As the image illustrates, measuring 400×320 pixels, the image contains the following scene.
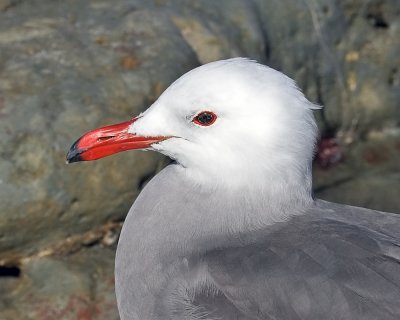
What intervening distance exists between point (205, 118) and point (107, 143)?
488 mm

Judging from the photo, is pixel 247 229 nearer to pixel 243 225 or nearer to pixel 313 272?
pixel 243 225

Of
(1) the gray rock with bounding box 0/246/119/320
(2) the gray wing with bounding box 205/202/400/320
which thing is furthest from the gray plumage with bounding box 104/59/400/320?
(1) the gray rock with bounding box 0/246/119/320

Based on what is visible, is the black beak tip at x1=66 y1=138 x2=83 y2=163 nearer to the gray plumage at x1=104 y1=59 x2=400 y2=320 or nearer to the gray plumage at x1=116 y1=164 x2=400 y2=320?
the gray plumage at x1=104 y1=59 x2=400 y2=320

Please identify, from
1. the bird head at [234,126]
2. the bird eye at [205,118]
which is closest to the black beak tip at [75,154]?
the bird head at [234,126]

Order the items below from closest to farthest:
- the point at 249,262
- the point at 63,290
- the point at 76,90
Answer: the point at 249,262 → the point at 63,290 → the point at 76,90

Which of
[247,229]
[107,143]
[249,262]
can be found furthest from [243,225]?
[107,143]

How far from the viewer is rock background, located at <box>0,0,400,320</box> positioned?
523 centimetres

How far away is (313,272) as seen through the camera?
371 centimetres

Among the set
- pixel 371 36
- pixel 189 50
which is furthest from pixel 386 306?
pixel 371 36

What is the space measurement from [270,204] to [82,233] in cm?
179

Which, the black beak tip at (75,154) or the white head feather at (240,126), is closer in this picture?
the white head feather at (240,126)

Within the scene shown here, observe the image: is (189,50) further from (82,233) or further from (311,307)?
(311,307)

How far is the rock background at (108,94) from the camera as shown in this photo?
5234 mm

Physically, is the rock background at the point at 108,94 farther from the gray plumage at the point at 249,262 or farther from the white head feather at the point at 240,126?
the white head feather at the point at 240,126
